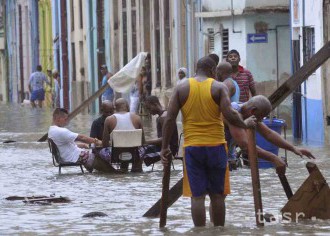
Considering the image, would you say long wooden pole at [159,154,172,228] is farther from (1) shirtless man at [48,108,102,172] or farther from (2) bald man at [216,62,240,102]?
(1) shirtless man at [48,108,102,172]

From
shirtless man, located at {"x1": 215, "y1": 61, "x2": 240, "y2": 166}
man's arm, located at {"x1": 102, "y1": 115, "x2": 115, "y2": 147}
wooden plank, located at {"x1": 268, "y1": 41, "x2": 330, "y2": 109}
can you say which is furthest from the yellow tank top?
man's arm, located at {"x1": 102, "y1": 115, "x2": 115, "y2": 147}

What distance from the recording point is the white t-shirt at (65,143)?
21.2 meters

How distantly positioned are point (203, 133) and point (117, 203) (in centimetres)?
354

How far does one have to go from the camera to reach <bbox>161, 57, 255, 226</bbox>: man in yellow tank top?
1346cm

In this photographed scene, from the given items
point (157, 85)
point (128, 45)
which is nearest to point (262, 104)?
point (157, 85)

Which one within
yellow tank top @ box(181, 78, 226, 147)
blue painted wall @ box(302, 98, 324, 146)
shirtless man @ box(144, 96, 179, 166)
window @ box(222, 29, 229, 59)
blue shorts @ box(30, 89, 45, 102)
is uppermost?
yellow tank top @ box(181, 78, 226, 147)

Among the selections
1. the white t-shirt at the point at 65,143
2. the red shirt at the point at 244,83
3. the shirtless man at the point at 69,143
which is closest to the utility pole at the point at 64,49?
the red shirt at the point at 244,83

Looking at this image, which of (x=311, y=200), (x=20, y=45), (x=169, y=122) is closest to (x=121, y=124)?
(x=311, y=200)

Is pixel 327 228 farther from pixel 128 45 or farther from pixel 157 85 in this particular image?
pixel 128 45

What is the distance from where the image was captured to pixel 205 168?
→ 13.6m

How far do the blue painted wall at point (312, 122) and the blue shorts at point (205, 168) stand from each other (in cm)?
1496

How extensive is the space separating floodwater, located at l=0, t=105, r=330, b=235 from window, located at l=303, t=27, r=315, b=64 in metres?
4.47

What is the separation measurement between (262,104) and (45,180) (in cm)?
753

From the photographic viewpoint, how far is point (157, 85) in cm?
4519
